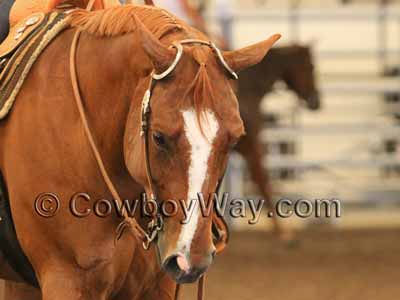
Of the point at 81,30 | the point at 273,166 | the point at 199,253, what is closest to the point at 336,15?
the point at 273,166

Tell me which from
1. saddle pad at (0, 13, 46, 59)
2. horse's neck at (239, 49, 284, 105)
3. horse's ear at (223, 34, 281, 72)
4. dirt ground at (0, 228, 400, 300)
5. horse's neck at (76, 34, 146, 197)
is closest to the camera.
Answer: horse's ear at (223, 34, 281, 72)

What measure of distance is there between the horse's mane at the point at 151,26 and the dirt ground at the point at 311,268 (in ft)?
12.2

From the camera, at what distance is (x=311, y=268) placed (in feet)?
27.6

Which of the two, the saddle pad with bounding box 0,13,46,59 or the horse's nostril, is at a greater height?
the saddle pad with bounding box 0,13,46,59

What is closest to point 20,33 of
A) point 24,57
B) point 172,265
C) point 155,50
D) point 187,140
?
point 24,57

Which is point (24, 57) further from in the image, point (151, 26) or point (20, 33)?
point (151, 26)

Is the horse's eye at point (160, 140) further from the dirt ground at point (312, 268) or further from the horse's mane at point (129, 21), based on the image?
the dirt ground at point (312, 268)

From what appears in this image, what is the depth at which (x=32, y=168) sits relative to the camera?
3.55m

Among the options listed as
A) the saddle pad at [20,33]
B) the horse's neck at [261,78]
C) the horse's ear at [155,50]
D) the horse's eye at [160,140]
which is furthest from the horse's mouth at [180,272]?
the horse's neck at [261,78]

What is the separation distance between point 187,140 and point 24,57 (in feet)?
3.03

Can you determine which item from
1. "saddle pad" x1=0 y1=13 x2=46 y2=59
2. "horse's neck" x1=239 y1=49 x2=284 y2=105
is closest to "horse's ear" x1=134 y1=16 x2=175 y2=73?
"saddle pad" x1=0 y1=13 x2=46 y2=59

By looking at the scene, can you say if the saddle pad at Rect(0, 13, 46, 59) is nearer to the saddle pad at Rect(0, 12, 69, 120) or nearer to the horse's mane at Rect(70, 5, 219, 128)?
the saddle pad at Rect(0, 12, 69, 120)

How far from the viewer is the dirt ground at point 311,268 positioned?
7277mm

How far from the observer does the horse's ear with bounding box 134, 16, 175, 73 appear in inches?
119
